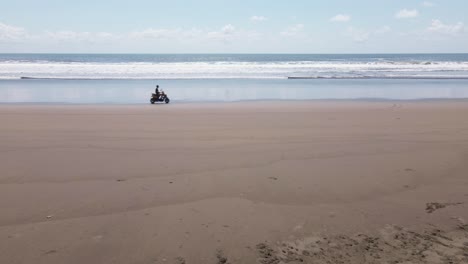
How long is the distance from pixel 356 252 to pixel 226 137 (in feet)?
17.0

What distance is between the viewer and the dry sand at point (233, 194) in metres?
3.59

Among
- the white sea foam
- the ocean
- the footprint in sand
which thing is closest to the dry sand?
the footprint in sand

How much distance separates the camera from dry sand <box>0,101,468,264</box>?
3588mm

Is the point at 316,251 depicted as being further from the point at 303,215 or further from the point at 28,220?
the point at 28,220

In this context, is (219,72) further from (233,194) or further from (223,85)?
(233,194)

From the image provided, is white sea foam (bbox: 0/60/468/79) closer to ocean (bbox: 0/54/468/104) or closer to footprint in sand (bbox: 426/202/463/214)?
ocean (bbox: 0/54/468/104)

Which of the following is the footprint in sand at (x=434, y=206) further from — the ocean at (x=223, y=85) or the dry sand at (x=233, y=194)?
the ocean at (x=223, y=85)

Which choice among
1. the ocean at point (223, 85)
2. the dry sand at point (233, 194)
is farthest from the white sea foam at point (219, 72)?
the dry sand at point (233, 194)

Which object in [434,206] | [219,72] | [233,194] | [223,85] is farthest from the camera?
[219,72]

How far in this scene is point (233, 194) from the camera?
498 cm

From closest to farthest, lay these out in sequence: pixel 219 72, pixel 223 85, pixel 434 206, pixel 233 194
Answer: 1. pixel 434 206
2. pixel 233 194
3. pixel 223 85
4. pixel 219 72

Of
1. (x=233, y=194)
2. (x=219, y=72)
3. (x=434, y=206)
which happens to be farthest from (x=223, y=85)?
(x=434, y=206)

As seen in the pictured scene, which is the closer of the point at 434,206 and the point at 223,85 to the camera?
the point at 434,206

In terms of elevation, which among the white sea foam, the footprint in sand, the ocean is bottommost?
the footprint in sand
